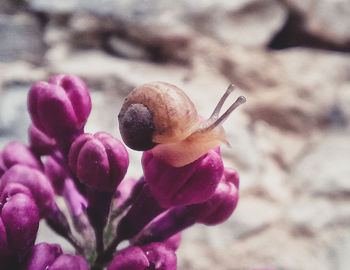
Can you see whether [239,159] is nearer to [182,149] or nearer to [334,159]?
[334,159]

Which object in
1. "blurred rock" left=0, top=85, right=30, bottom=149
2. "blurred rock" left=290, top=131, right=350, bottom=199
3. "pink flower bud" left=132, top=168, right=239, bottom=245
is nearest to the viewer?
"pink flower bud" left=132, top=168, right=239, bottom=245

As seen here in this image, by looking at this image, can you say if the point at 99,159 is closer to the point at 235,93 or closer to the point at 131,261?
the point at 131,261

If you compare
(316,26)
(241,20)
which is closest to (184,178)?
(241,20)

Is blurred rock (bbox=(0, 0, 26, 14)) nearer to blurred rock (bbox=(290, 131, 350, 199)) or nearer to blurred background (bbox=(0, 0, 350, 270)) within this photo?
blurred background (bbox=(0, 0, 350, 270))

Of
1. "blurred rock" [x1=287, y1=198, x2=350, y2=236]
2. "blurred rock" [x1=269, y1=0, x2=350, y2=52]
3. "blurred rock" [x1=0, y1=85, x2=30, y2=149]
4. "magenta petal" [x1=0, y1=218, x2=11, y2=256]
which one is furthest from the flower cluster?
"blurred rock" [x1=269, y1=0, x2=350, y2=52]

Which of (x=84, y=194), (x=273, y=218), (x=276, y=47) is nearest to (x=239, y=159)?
(x=273, y=218)

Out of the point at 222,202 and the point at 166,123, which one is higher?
the point at 166,123
